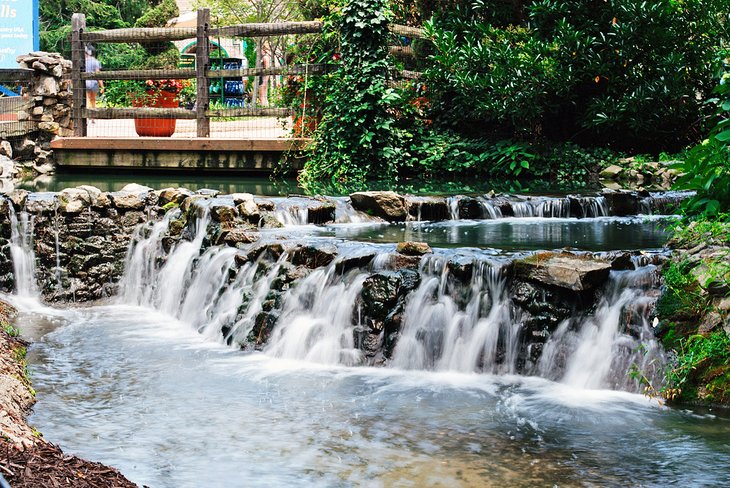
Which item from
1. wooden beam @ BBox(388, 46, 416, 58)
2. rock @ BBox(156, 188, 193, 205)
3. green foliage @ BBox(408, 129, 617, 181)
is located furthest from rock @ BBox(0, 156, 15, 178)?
wooden beam @ BBox(388, 46, 416, 58)

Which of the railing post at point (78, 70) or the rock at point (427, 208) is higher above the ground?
the railing post at point (78, 70)

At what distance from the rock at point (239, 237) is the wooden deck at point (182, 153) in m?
6.79

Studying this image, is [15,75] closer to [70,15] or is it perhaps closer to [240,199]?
[240,199]

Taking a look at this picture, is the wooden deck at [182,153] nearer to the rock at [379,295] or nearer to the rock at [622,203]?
the rock at [622,203]

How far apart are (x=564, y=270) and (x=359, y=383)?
6.12 ft

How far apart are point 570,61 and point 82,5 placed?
24510 millimetres

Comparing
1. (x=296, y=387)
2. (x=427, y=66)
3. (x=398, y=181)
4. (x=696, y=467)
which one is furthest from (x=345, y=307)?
(x=427, y=66)

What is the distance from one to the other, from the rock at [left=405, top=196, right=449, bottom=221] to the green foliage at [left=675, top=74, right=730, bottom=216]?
158 inches

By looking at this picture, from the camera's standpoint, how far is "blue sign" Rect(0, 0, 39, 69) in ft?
71.7

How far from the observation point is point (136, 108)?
16.9 metres

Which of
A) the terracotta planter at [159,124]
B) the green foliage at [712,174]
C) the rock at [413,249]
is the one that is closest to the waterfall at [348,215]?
the rock at [413,249]

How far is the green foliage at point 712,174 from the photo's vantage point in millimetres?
7387

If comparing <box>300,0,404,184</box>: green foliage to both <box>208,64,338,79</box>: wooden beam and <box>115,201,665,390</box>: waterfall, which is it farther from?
<box>115,201,665,390</box>: waterfall

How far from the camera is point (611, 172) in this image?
1534 cm
